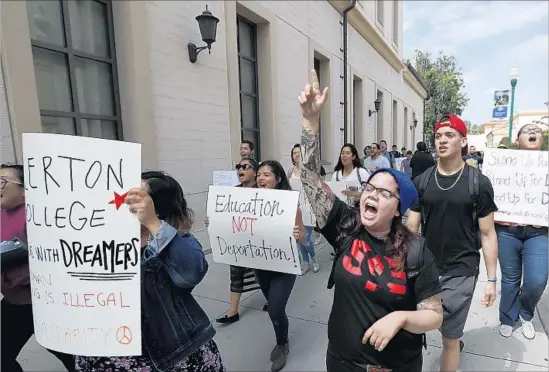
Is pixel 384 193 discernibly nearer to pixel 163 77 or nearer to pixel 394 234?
pixel 394 234

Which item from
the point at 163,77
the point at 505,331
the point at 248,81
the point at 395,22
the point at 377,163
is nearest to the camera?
the point at 505,331

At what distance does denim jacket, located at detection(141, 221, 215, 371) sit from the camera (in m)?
1.42

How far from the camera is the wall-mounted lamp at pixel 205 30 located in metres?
4.87

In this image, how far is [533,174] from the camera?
9.43 ft

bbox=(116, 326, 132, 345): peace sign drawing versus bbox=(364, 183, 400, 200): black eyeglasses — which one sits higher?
bbox=(364, 183, 400, 200): black eyeglasses

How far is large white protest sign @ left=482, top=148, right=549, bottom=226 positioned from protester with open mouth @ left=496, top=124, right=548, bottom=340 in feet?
0.29

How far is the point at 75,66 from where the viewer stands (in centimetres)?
398

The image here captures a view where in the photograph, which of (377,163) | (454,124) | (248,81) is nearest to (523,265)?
(454,124)

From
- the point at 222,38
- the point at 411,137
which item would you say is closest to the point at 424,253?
the point at 222,38

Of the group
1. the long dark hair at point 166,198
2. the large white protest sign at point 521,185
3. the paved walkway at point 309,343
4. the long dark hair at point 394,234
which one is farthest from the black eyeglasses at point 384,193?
the large white protest sign at point 521,185

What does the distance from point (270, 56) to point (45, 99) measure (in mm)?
4480

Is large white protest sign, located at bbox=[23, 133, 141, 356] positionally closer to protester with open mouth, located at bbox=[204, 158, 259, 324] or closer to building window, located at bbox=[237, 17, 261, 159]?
protester with open mouth, located at bbox=[204, 158, 259, 324]

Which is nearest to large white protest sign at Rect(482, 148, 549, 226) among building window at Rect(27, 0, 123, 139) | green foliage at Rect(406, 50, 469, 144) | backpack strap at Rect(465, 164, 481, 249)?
backpack strap at Rect(465, 164, 481, 249)

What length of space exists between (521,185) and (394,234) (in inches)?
83.3
